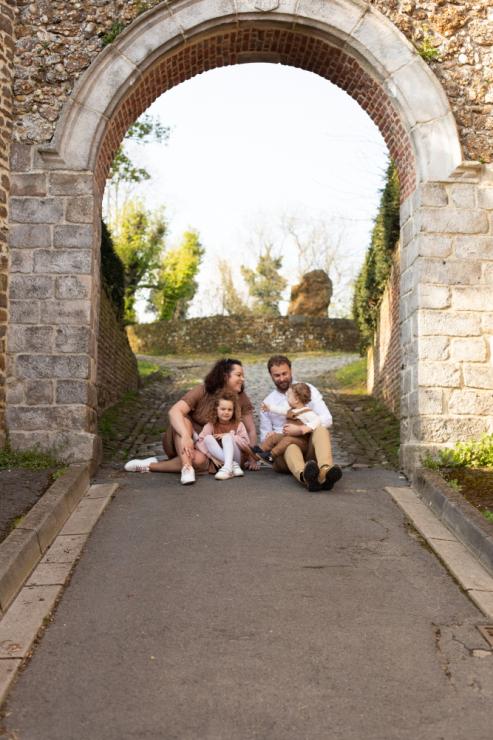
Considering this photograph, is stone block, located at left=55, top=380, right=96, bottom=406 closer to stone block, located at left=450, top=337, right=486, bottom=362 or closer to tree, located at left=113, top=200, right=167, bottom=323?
stone block, located at left=450, top=337, right=486, bottom=362

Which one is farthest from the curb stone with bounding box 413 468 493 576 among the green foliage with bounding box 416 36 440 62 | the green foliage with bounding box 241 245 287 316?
the green foliage with bounding box 241 245 287 316

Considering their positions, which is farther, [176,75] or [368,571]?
[176,75]

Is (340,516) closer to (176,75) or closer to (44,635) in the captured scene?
(44,635)

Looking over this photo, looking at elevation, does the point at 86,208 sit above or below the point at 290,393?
above

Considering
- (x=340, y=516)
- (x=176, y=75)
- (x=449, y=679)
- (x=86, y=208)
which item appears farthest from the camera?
(x=176, y=75)

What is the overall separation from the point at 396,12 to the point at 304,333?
830 inches

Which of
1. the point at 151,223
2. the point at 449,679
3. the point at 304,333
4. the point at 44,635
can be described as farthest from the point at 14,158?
the point at 151,223

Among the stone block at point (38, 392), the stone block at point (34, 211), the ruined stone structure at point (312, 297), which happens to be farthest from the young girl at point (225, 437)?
the ruined stone structure at point (312, 297)

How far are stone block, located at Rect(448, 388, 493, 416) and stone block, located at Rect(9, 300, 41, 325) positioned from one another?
13.3 feet

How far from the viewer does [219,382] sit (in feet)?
23.6

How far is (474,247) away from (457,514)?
3030 mm

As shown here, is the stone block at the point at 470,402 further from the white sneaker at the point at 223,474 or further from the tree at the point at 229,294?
the tree at the point at 229,294

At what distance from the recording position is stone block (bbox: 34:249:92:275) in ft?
24.6

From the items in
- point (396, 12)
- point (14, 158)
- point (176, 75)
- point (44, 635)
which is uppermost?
point (396, 12)
